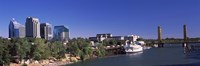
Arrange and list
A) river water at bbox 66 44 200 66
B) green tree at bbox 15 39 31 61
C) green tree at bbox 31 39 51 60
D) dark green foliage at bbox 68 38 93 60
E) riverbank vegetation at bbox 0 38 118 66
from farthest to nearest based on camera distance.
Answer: dark green foliage at bbox 68 38 93 60 → green tree at bbox 31 39 51 60 → green tree at bbox 15 39 31 61 → riverbank vegetation at bbox 0 38 118 66 → river water at bbox 66 44 200 66

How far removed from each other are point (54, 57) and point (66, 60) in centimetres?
268

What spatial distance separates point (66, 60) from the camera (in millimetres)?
83188

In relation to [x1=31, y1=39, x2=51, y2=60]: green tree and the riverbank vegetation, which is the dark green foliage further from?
[x1=31, y1=39, x2=51, y2=60]: green tree

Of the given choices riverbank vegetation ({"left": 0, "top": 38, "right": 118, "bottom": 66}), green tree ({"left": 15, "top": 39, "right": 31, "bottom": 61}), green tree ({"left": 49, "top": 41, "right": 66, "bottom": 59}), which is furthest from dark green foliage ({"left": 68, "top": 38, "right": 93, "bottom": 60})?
green tree ({"left": 15, "top": 39, "right": 31, "bottom": 61})

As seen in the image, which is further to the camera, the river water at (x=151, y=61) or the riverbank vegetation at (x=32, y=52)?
the riverbank vegetation at (x=32, y=52)

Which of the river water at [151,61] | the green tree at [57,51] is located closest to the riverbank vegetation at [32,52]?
the green tree at [57,51]

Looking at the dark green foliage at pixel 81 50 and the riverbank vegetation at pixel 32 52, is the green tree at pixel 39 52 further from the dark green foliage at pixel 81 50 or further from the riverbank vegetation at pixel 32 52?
the dark green foliage at pixel 81 50

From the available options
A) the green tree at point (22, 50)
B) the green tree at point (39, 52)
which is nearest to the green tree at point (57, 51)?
the green tree at point (39, 52)

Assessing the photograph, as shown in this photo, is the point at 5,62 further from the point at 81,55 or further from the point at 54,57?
the point at 81,55

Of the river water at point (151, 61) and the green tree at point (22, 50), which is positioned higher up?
the green tree at point (22, 50)

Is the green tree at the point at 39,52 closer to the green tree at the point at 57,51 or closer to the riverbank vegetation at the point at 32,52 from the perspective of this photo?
the riverbank vegetation at the point at 32,52

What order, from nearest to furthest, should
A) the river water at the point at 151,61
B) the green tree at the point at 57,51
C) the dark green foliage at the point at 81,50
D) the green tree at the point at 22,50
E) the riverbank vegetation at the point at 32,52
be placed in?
the river water at the point at 151,61, the riverbank vegetation at the point at 32,52, the green tree at the point at 22,50, the green tree at the point at 57,51, the dark green foliage at the point at 81,50

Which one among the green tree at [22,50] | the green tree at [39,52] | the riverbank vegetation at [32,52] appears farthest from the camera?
the green tree at [39,52]

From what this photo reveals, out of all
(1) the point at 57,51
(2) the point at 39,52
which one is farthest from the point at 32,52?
(1) the point at 57,51
